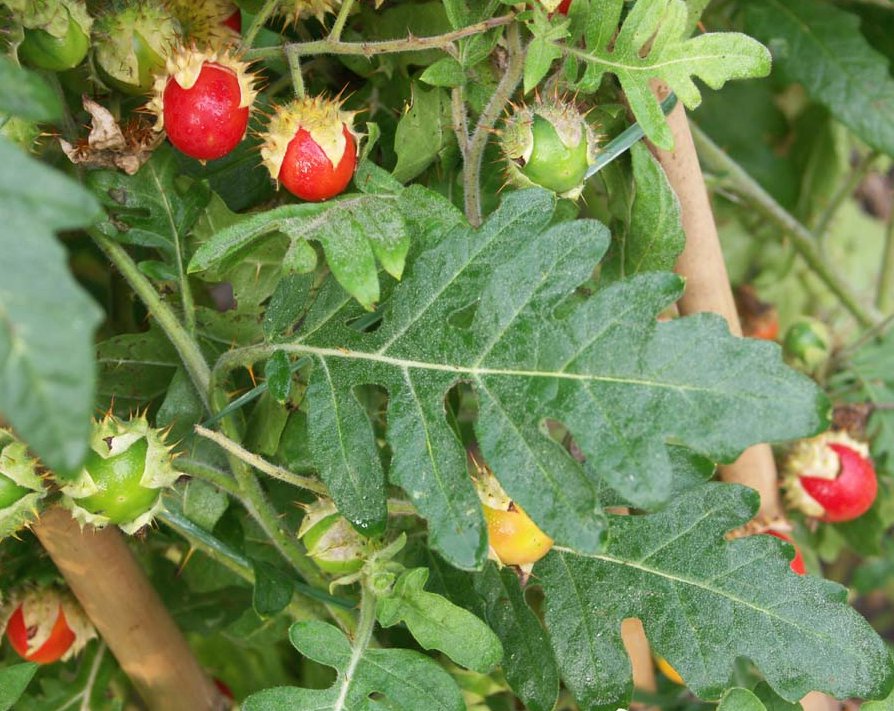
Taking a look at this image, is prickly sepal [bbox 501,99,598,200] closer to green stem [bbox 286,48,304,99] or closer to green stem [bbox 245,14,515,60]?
green stem [bbox 245,14,515,60]

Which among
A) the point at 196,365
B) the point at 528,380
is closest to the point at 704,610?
the point at 528,380

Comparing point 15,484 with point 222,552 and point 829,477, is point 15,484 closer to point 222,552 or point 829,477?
point 222,552

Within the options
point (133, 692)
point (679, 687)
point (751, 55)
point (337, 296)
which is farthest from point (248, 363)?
point (679, 687)

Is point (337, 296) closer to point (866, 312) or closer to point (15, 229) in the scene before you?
point (15, 229)

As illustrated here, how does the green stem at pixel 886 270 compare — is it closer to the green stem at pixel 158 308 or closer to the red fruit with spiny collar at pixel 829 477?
the red fruit with spiny collar at pixel 829 477

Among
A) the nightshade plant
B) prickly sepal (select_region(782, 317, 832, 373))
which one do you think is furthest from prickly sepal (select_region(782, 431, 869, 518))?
the nightshade plant
